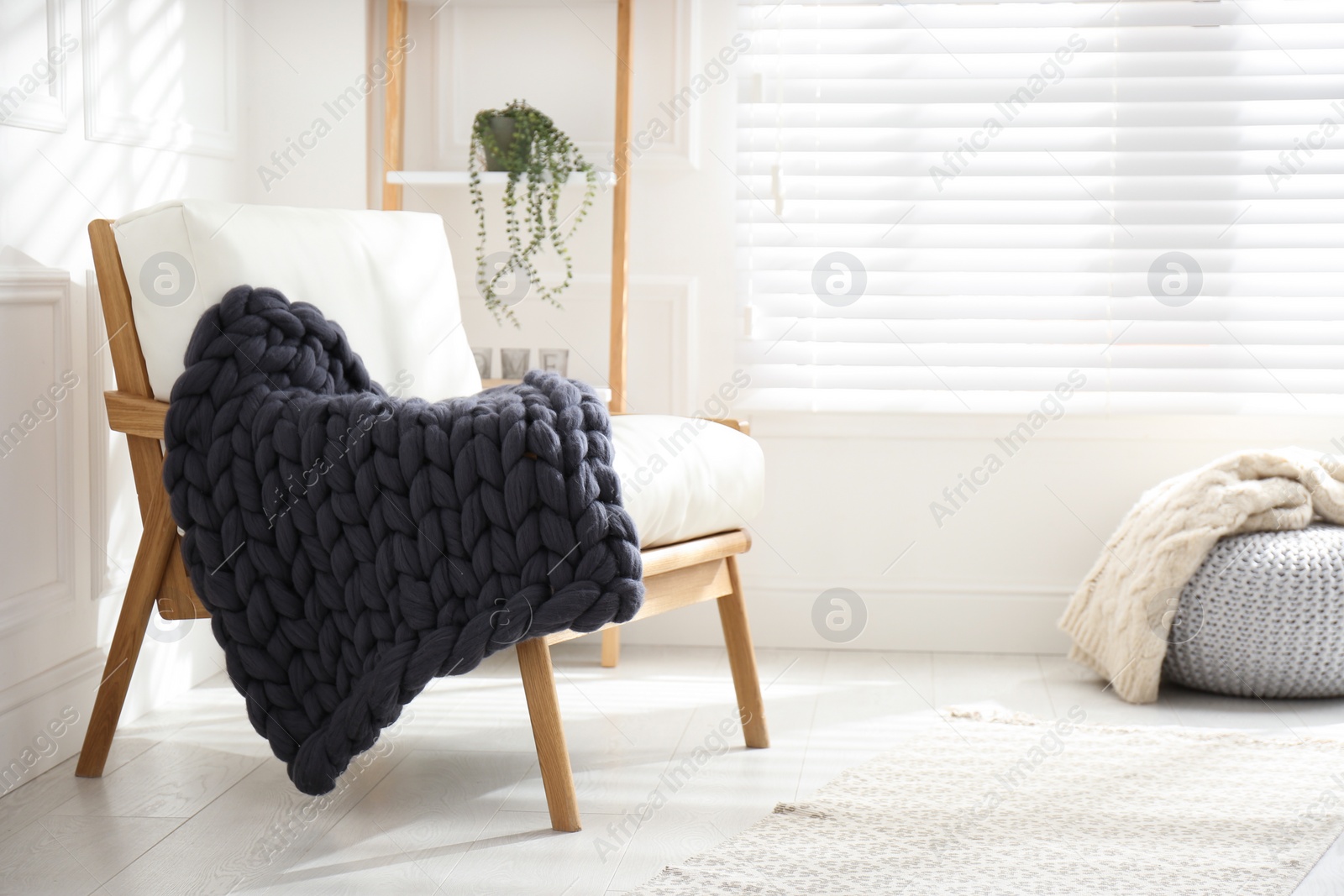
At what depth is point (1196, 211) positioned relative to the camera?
231cm

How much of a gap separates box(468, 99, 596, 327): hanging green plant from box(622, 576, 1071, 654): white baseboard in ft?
2.27

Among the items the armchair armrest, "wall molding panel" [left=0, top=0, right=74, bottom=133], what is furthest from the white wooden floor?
"wall molding panel" [left=0, top=0, right=74, bottom=133]

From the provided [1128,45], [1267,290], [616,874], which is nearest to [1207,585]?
[1267,290]

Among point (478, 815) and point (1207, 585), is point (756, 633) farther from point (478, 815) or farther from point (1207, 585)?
point (478, 815)

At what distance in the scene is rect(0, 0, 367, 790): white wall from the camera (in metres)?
1.63

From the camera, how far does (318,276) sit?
5.46 ft

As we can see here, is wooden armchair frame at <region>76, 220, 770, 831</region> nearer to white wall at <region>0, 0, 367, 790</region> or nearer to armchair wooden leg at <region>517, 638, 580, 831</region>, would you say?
armchair wooden leg at <region>517, 638, 580, 831</region>

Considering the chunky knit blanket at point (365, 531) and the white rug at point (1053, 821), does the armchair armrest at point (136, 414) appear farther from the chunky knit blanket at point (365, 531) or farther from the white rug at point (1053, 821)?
the white rug at point (1053, 821)

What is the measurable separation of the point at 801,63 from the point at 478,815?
5.14ft

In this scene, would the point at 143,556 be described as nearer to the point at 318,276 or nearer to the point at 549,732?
the point at 318,276

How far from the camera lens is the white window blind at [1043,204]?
90.5 inches

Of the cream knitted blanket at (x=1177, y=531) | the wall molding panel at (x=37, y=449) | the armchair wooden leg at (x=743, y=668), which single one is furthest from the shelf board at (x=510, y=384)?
the cream knitted blanket at (x=1177, y=531)

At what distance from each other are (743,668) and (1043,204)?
116cm

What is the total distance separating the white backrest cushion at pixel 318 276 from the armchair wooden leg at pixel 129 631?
17cm
